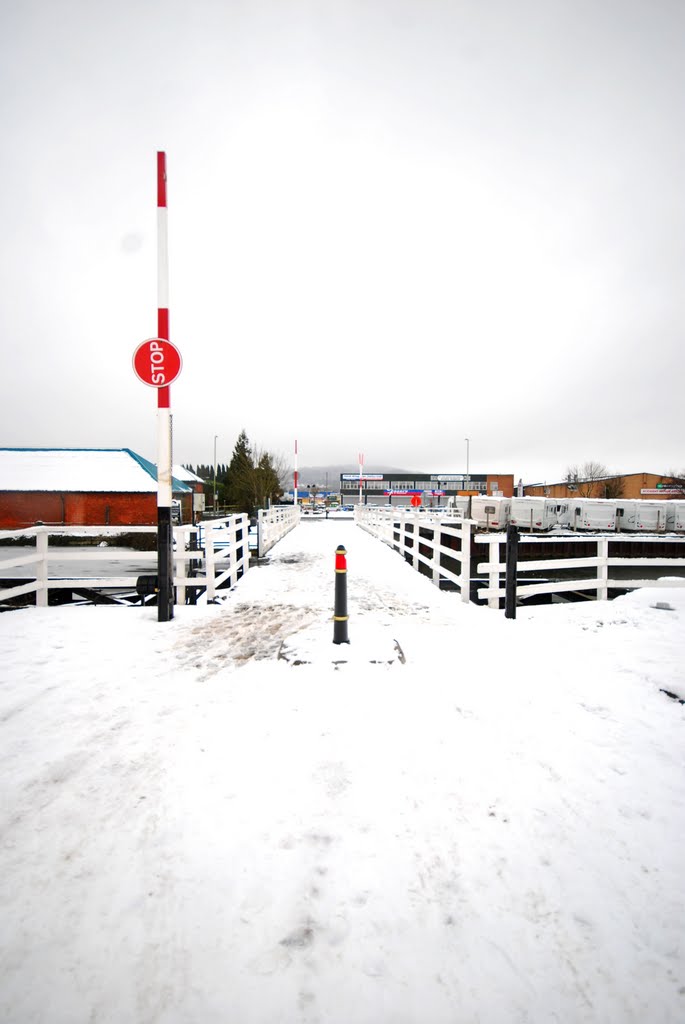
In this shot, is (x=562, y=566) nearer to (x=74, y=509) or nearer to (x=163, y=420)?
(x=163, y=420)

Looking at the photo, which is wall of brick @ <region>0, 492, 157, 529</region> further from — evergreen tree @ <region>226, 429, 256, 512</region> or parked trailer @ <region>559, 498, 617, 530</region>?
parked trailer @ <region>559, 498, 617, 530</region>

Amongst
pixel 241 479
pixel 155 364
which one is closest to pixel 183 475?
pixel 241 479

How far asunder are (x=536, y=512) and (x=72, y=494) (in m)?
32.3

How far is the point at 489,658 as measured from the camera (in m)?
4.38

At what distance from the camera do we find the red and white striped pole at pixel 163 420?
212 inches

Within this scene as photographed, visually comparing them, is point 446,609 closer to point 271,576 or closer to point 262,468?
point 271,576

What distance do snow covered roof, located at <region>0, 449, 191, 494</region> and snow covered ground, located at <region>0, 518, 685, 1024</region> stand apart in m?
29.4

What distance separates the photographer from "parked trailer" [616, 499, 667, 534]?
82.3 feet

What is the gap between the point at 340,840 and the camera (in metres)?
2.07

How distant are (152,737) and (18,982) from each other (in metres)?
1.42

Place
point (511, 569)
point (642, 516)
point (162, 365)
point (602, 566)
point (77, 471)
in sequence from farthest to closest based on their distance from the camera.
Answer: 1. point (77, 471)
2. point (642, 516)
3. point (602, 566)
4. point (511, 569)
5. point (162, 365)

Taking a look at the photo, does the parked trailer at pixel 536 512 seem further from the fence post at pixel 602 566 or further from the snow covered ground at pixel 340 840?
the snow covered ground at pixel 340 840

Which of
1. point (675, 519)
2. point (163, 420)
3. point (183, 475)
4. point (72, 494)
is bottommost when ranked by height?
point (675, 519)

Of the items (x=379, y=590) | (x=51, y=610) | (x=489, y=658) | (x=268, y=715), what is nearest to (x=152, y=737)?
(x=268, y=715)
